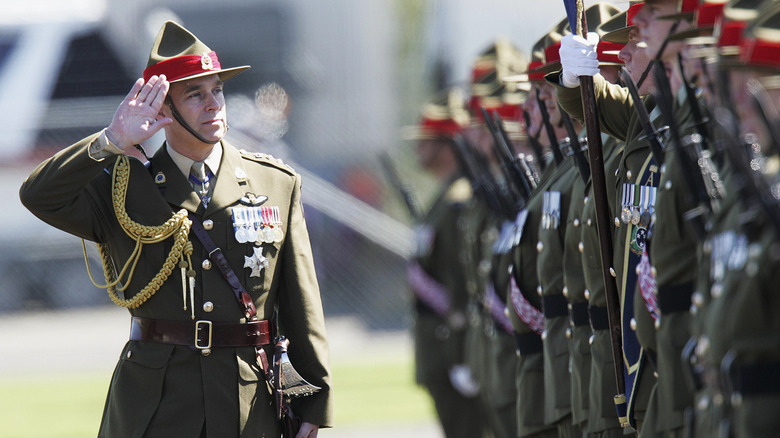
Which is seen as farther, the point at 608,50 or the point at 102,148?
the point at 608,50

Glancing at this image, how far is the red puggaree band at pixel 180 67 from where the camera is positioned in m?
4.53

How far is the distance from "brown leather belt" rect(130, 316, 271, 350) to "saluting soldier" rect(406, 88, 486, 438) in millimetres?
3865

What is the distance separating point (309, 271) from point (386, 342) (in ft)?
39.5

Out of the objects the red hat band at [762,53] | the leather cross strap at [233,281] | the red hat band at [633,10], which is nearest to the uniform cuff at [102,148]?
the leather cross strap at [233,281]

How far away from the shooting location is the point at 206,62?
179 inches

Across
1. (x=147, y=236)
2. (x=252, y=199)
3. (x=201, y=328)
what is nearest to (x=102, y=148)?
(x=147, y=236)

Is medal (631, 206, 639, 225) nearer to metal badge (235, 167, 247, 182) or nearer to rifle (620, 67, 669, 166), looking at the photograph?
rifle (620, 67, 669, 166)

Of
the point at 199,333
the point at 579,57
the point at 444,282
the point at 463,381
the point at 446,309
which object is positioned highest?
the point at 579,57

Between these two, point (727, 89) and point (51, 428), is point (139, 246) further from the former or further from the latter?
point (51, 428)

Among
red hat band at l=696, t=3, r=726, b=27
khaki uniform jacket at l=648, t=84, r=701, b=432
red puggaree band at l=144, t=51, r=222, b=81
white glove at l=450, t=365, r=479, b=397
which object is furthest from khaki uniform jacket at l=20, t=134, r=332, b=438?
white glove at l=450, t=365, r=479, b=397

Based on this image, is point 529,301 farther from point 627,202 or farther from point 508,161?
point 627,202

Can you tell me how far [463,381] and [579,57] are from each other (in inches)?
162

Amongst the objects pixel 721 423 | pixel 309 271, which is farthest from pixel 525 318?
pixel 721 423

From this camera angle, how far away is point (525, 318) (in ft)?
18.6
